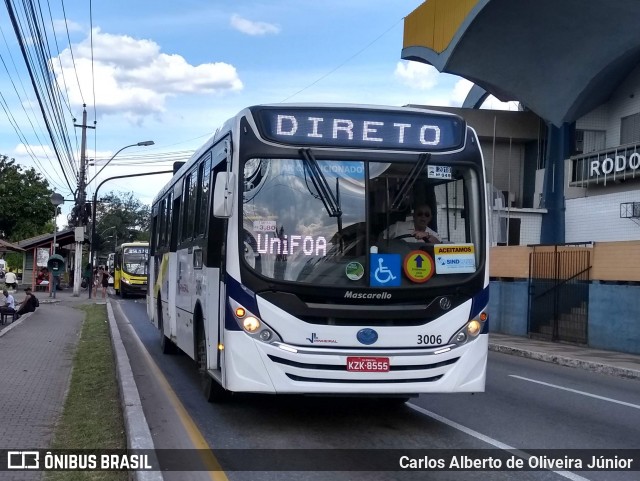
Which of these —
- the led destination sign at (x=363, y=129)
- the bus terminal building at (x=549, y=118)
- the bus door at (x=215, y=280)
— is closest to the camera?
the led destination sign at (x=363, y=129)

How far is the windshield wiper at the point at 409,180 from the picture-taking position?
8.11 m

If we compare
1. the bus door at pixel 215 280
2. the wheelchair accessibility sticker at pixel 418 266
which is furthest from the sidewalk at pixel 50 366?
the wheelchair accessibility sticker at pixel 418 266

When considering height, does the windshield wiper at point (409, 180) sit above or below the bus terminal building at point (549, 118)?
below

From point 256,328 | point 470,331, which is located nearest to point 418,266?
point 470,331

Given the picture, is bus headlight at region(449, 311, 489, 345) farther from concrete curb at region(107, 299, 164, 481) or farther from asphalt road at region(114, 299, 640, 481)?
concrete curb at region(107, 299, 164, 481)

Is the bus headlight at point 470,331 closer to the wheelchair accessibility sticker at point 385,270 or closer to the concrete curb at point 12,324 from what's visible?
the wheelchair accessibility sticker at point 385,270

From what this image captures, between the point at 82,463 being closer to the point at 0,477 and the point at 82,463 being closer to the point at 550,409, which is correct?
the point at 0,477

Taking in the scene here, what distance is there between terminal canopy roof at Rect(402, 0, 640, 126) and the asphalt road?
60.9ft

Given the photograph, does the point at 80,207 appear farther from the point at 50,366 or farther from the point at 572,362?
the point at 572,362

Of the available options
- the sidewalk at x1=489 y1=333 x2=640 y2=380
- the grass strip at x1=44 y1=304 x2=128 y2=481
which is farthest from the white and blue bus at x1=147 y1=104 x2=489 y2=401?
the sidewalk at x1=489 y1=333 x2=640 y2=380

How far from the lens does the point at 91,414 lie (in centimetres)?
920

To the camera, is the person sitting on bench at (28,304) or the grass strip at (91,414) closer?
the grass strip at (91,414)

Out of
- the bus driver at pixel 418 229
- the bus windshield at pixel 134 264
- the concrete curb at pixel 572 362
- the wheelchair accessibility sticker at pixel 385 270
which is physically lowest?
the concrete curb at pixel 572 362

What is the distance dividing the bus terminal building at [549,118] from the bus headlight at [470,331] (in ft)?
45.5
